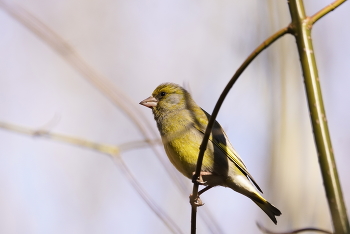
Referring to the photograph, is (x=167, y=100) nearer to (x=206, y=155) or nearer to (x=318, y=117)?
(x=206, y=155)

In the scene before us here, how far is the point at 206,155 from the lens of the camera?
211 inches

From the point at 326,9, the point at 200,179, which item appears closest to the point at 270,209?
the point at 200,179

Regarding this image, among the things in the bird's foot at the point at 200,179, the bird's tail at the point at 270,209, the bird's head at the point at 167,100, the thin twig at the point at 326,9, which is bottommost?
the bird's tail at the point at 270,209

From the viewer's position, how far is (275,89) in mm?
8094

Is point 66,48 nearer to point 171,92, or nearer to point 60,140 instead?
point 60,140

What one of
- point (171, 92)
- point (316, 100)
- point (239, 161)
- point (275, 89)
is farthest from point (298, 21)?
point (275, 89)

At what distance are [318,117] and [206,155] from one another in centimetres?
351

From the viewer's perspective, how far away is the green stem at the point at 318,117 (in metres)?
1.71

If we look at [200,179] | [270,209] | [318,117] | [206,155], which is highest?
[206,155]

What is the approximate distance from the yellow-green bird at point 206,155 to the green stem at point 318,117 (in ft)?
9.74

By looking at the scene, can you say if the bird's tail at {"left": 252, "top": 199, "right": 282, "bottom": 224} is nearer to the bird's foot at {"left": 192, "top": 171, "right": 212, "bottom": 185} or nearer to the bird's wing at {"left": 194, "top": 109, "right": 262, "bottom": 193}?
the bird's wing at {"left": 194, "top": 109, "right": 262, "bottom": 193}

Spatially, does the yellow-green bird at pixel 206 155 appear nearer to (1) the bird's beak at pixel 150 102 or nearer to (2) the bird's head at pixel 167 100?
(2) the bird's head at pixel 167 100

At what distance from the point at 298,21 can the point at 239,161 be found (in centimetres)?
342

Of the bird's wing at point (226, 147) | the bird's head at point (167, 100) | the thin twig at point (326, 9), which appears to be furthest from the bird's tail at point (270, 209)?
the thin twig at point (326, 9)
